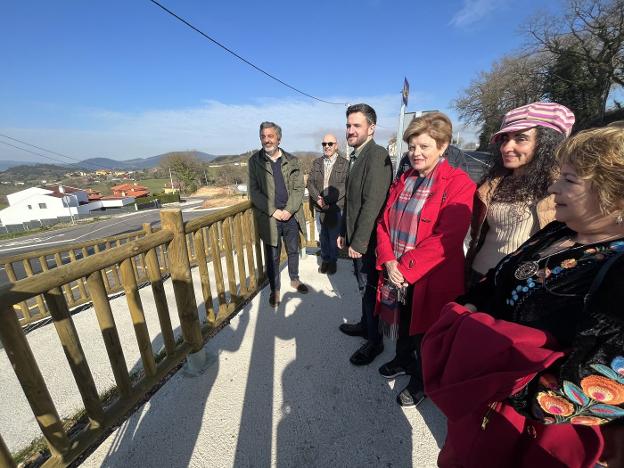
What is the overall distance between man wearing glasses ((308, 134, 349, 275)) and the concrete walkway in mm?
1445

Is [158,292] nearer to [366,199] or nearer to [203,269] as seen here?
[203,269]

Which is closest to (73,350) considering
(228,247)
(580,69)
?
(228,247)

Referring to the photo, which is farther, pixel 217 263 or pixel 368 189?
pixel 217 263

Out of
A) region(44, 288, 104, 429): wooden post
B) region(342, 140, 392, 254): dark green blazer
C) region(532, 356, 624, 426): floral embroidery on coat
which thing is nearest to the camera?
region(532, 356, 624, 426): floral embroidery on coat

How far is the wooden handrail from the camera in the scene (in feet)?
3.80

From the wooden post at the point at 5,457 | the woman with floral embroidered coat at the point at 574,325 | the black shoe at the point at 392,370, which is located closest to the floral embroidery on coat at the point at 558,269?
the woman with floral embroidered coat at the point at 574,325

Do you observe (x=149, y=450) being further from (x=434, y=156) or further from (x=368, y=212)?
(x=434, y=156)

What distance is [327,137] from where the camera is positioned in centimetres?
404

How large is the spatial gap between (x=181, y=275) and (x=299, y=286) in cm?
173

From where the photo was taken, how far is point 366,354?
2320mm

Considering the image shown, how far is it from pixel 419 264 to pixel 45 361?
11.2ft

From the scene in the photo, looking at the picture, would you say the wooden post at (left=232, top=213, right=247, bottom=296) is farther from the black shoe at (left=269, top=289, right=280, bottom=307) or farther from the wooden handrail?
the wooden handrail

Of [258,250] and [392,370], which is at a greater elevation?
[258,250]

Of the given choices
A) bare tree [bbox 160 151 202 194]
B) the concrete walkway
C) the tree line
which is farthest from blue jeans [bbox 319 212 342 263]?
bare tree [bbox 160 151 202 194]
